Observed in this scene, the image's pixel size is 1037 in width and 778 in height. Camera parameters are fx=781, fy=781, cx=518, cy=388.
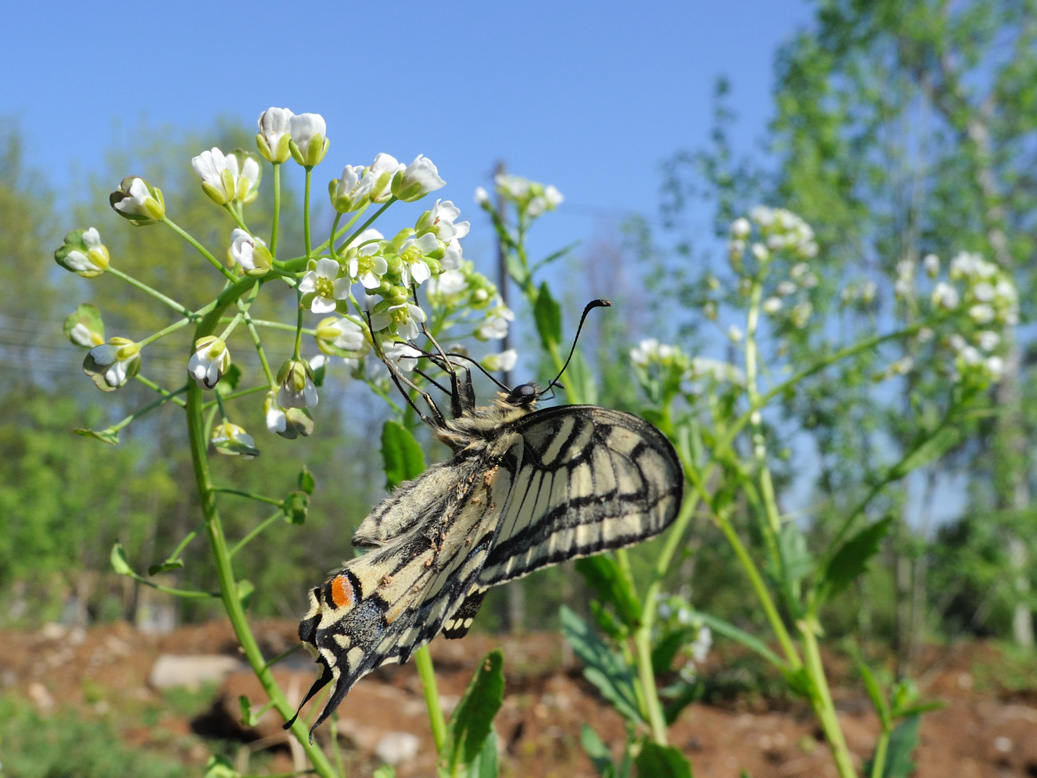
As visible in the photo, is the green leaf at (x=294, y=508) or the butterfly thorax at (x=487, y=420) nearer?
the green leaf at (x=294, y=508)

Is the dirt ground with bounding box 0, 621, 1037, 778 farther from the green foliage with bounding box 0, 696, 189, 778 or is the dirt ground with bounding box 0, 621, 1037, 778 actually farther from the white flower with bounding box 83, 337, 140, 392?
the white flower with bounding box 83, 337, 140, 392

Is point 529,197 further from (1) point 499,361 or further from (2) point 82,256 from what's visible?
(2) point 82,256

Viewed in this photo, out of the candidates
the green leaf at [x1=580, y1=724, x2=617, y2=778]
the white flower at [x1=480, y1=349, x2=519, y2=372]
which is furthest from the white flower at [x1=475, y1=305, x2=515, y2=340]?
the green leaf at [x1=580, y1=724, x2=617, y2=778]

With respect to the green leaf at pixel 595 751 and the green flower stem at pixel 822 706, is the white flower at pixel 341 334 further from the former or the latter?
the green flower stem at pixel 822 706

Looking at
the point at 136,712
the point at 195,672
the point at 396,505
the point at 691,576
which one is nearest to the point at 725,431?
the point at 396,505

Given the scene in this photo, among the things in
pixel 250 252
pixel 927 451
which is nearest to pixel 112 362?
pixel 250 252

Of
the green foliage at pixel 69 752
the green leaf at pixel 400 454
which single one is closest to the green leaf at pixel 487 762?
the green leaf at pixel 400 454
